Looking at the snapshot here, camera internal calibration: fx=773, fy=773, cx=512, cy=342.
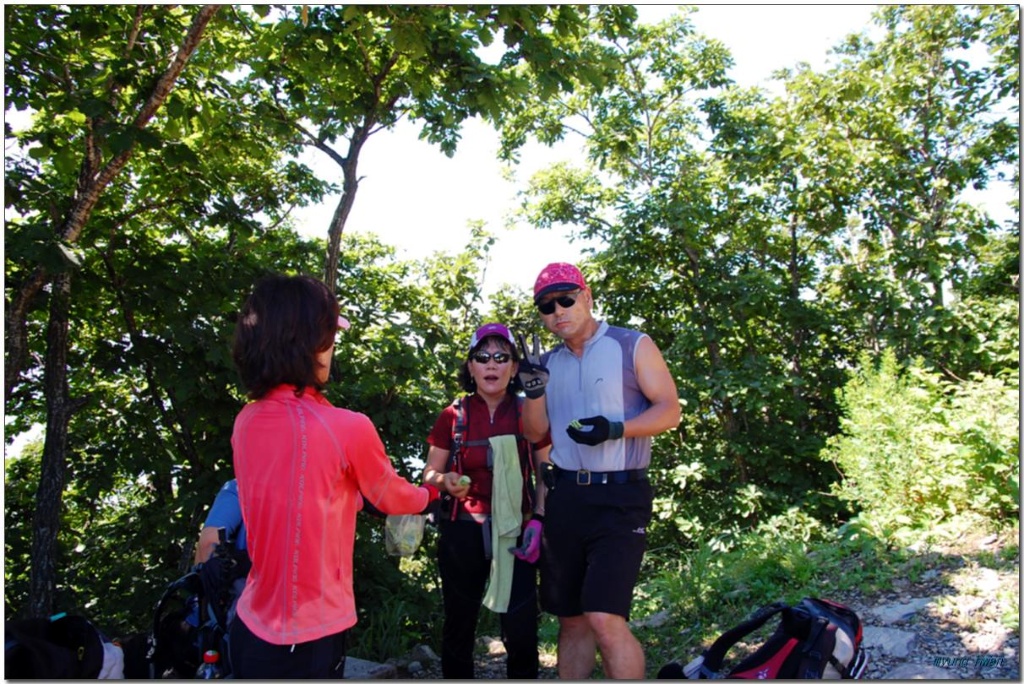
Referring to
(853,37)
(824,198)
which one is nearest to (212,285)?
(824,198)

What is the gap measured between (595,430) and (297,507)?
128cm

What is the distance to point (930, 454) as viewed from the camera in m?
5.69

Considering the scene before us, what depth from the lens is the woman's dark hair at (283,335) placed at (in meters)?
2.08

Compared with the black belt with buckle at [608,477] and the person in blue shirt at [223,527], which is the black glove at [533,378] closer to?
the black belt with buckle at [608,477]

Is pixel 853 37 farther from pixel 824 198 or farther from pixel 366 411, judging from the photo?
pixel 366 411

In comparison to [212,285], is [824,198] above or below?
above

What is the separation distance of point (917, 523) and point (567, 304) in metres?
3.76

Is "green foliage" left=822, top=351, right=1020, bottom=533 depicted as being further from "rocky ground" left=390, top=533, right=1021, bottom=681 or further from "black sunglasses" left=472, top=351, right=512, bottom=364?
"black sunglasses" left=472, top=351, right=512, bottom=364

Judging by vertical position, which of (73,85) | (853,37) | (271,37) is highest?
(853,37)

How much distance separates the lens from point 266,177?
8125 millimetres

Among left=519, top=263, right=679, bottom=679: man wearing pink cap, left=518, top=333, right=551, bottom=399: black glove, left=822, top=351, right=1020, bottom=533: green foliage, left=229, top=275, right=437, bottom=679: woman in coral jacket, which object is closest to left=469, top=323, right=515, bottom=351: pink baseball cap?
left=519, top=263, right=679, bottom=679: man wearing pink cap

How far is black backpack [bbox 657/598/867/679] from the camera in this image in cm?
276

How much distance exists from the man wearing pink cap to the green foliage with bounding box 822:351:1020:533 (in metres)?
3.33

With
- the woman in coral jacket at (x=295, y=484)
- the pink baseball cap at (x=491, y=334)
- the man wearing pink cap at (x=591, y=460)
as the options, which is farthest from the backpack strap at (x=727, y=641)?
the pink baseball cap at (x=491, y=334)
